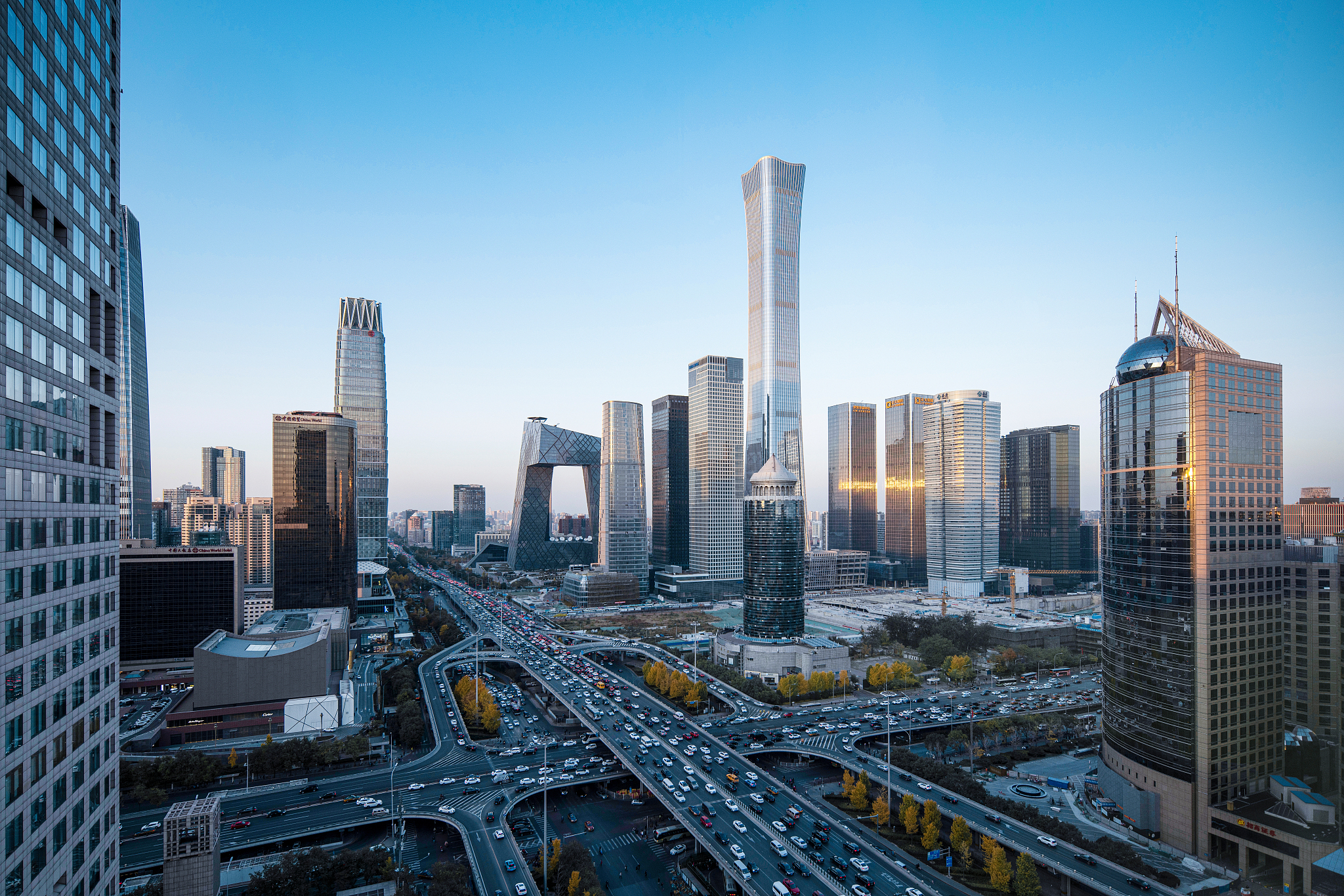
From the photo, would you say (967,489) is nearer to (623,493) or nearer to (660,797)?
(623,493)

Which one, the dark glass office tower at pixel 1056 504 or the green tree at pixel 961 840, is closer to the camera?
the green tree at pixel 961 840

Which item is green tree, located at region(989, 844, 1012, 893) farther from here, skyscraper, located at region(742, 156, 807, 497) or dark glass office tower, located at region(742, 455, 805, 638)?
skyscraper, located at region(742, 156, 807, 497)

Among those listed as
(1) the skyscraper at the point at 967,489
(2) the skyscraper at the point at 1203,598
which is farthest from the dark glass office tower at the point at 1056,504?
(2) the skyscraper at the point at 1203,598

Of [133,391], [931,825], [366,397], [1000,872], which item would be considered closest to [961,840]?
[931,825]

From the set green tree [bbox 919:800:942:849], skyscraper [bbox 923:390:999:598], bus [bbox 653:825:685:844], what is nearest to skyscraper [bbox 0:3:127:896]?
bus [bbox 653:825:685:844]

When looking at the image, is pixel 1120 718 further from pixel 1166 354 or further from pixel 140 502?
pixel 140 502

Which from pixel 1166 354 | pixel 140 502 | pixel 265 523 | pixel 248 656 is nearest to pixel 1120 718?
pixel 1166 354

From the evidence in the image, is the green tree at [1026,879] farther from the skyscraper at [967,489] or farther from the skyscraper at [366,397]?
the skyscraper at [366,397]

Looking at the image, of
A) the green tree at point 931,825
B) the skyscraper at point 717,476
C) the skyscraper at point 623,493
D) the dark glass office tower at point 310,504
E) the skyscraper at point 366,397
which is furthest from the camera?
the skyscraper at point 623,493
